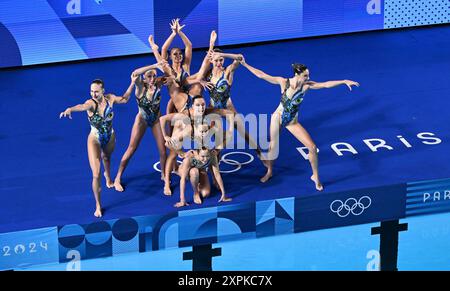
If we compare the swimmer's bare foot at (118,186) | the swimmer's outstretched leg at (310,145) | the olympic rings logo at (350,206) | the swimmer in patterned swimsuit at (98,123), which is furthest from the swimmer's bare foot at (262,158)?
the swimmer in patterned swimsuit at (98,123)

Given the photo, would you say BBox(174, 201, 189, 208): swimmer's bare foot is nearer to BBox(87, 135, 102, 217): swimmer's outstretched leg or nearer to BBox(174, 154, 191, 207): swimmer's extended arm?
BBox(174, 154, 191, 207): swimmer's extended arm

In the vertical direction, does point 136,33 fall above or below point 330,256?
above

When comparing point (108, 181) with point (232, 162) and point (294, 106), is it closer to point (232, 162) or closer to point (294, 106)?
point (232, 162)

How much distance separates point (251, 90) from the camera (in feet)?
50.8

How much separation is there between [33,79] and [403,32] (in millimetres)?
5562

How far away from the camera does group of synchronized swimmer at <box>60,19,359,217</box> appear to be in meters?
12.2

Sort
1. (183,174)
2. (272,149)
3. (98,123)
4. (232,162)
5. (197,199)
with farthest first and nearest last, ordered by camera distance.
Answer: (232,162) → (272,149) → (197,199) → (183,174) → (98,123)

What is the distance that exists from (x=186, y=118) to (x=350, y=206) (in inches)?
81.6

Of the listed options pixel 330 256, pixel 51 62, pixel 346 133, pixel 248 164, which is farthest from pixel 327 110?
pixel 51 62

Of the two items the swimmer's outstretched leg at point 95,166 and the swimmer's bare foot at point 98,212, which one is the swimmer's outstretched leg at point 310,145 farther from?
the swimmer's bare foot at point 98,212

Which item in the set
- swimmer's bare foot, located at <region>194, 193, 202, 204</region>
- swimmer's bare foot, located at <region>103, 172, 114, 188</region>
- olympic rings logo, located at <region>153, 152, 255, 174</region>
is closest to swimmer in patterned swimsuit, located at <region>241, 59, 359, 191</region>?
olympic rings logo, located at <region>153, 152, 255, 174</region>

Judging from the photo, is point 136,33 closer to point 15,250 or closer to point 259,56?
point 259,56

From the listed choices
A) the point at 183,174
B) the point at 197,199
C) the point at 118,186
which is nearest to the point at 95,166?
the point at 118,186

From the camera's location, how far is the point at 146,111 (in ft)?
A: 41.5
